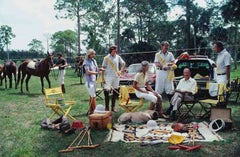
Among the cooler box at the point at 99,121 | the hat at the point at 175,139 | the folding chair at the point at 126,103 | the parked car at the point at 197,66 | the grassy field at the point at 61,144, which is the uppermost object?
the parked car at the point at 197,66

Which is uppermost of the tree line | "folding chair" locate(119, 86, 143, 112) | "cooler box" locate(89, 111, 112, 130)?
the tree line

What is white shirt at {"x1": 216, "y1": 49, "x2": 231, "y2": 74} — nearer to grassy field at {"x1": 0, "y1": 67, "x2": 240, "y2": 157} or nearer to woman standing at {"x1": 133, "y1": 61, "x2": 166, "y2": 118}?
grassy field at {"x1": 0, "y1": 67, "x2": 240, "y2": 157}

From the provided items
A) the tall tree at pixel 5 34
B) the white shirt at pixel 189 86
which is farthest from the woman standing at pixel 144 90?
the tall tree at pixel 5 34

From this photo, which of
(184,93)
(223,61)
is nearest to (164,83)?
(184,93)

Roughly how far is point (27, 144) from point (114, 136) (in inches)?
67.2

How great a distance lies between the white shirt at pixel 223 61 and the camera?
27.1 ft

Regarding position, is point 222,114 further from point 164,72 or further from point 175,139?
point 164,72

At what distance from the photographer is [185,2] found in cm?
3753

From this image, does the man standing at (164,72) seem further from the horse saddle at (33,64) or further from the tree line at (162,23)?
the tree line at (162,23)

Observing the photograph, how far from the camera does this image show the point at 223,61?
839 centimetres

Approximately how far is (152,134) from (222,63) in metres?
3.26

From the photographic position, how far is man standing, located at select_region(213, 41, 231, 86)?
8273mm

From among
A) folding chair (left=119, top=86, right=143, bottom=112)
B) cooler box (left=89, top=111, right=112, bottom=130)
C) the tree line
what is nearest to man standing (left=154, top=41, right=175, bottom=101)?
folding chair (left=119, top=86, right=143, bottom=112)

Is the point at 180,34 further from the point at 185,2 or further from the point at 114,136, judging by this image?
the point at 114,136
